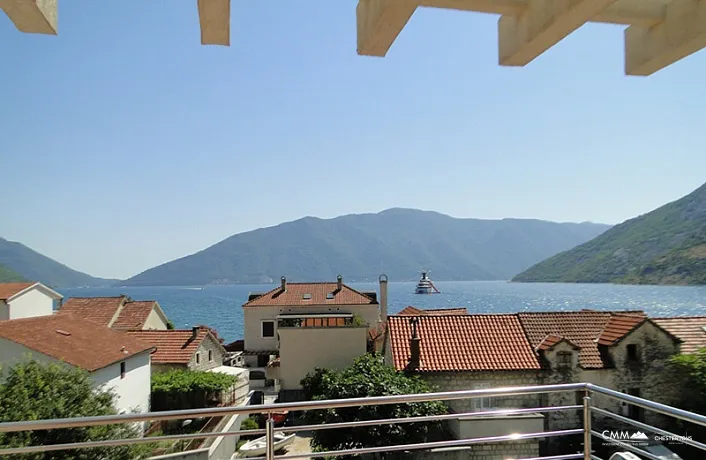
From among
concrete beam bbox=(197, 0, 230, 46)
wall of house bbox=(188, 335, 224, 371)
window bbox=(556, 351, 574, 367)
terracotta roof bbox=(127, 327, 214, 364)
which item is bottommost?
wall of house bbox=(188, 335, 224, 371)

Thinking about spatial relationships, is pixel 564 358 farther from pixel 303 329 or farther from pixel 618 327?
pixel 303 329

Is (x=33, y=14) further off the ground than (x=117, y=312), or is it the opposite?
(x=33, y=14)

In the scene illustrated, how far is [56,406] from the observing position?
11.3 m

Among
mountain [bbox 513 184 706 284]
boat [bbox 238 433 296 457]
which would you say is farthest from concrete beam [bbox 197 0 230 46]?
mountain [bbox 513 184 706 284]

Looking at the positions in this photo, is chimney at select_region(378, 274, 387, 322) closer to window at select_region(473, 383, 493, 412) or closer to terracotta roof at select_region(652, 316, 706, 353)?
terracotta roof at select_region(652, 316, 706, 353)

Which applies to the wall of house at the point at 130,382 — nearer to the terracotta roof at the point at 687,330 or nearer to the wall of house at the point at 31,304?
the wall of house at the point at 31,304

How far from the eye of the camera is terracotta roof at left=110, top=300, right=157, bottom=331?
1115 inches

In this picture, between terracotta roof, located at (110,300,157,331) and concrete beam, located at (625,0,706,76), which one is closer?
concrete beam, located at (625,0,706,76)

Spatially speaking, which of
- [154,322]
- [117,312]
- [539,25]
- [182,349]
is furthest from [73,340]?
[539,25]

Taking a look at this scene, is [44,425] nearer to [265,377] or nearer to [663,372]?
[663,372]

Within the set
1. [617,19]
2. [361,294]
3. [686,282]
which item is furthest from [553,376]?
[686,282]

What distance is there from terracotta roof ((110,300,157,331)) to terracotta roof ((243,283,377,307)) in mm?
5957

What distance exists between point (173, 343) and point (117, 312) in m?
9.00

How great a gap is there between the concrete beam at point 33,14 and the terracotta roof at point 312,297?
102 feet
